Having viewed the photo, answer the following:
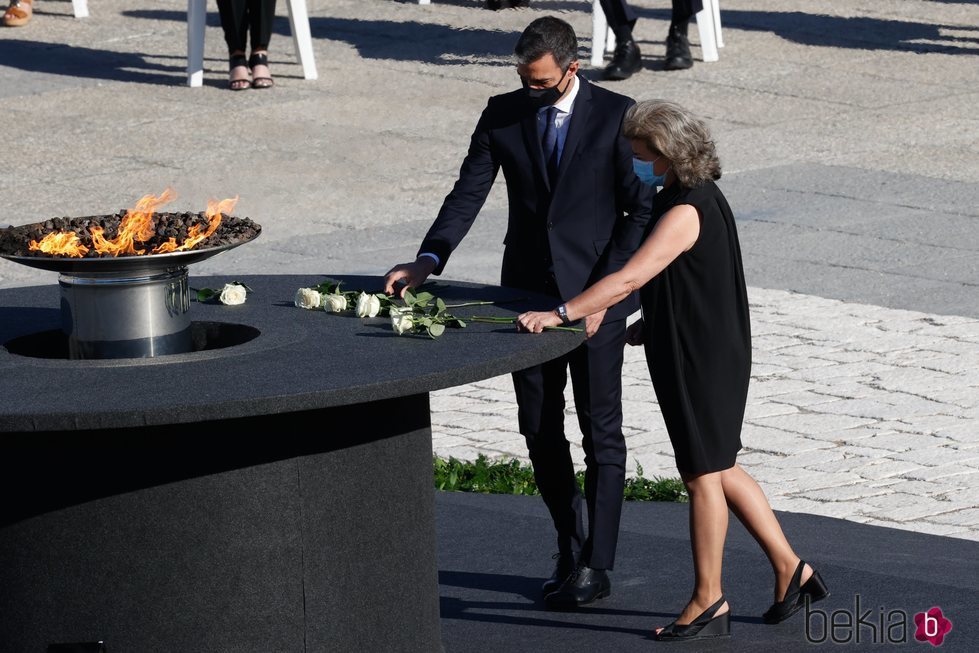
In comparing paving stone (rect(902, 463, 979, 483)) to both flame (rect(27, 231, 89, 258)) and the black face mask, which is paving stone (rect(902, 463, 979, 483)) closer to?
the black face mask

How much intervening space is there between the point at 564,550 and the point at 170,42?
11.8m

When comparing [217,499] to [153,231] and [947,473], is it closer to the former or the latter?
[153,231]

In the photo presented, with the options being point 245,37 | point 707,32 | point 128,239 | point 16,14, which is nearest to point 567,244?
point 128,239

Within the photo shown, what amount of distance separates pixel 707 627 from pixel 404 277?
1478 millimetres

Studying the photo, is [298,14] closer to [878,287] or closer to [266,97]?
[266,97]

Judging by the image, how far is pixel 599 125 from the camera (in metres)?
5.55

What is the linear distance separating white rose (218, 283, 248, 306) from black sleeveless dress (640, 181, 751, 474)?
133cm

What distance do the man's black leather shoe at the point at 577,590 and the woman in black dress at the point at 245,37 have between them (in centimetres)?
938

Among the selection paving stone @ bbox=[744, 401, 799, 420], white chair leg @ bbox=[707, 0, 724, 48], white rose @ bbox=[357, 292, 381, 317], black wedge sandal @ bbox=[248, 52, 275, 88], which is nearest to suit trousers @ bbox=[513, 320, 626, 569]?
white rose @ bbox=[357, 292, 381, 317]

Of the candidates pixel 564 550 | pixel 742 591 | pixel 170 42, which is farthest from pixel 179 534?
pixel 170 42

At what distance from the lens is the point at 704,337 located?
5176mm

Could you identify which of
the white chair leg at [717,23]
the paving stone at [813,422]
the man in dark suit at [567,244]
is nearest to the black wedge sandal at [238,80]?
the white chair leg at [717,23]

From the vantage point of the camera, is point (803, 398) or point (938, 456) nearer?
point (938, 456)

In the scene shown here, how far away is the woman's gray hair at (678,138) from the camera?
16.7ft
